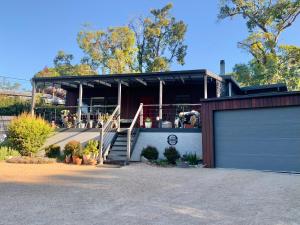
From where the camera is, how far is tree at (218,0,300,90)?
27.0 m

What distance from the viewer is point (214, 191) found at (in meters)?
6.63

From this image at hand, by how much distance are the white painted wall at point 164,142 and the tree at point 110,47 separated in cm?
2002

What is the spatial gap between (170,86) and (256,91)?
240 inches

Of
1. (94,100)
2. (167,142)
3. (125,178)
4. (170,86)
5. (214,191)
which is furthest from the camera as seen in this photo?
(94,100)

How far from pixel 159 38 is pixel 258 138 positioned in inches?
1013

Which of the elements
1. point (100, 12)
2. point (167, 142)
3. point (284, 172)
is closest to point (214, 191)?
point (284, 172)

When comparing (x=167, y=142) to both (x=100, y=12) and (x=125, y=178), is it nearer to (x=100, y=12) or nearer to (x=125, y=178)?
(x=125, y=178)

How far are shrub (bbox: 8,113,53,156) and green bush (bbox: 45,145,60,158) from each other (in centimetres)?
58

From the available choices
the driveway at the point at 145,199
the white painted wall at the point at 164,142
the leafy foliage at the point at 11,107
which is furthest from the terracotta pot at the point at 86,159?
the leafy foliage at the point at 11,107

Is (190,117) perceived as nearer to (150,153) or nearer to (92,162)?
(150,153)

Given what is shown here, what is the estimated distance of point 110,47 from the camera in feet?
110

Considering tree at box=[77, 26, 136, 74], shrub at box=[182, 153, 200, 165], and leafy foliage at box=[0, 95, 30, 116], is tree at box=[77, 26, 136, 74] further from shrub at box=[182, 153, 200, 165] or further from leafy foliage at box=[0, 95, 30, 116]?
shrub at box=[182, 153, 200, 165]

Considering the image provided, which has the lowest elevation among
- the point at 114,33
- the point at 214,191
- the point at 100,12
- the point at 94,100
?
the point at 214,191

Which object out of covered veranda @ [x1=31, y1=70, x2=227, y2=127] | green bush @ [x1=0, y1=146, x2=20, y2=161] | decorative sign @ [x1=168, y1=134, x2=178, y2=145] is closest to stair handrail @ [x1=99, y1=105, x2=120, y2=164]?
covered veranda @ [x1=31, y1=70, x2=227, y2=127]
